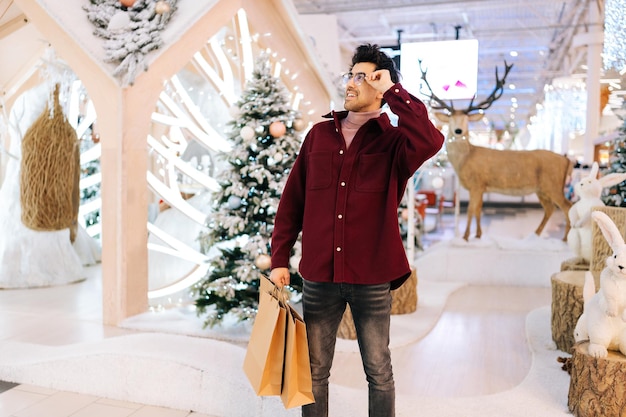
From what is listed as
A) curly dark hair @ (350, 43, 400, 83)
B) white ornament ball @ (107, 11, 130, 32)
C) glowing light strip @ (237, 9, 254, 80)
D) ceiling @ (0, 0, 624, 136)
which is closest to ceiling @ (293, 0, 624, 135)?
ceiling @ (0, 0, 624, 136)

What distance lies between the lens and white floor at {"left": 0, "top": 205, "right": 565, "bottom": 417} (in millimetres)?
3041

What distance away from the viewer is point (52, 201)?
600 cm

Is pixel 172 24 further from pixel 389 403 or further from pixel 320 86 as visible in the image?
pixel 389 403

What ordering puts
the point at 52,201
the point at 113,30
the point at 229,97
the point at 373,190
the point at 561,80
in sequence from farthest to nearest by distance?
the point at 561,80 → the point at 52,201 → the point at 229,97 → the point at 113,30 → the point at 373,190

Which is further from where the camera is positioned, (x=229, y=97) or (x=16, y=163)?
(x=16, y=163)

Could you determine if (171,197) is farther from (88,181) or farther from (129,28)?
(88,181)

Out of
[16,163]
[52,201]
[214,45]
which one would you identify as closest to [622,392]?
[214,45]

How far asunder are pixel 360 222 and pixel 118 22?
3.08 meters

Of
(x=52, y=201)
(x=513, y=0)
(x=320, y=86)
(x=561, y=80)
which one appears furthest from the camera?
(x=561, y=80)

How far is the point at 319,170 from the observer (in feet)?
6.84

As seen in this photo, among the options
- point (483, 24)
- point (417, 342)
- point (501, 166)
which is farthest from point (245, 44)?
point (483, 24)

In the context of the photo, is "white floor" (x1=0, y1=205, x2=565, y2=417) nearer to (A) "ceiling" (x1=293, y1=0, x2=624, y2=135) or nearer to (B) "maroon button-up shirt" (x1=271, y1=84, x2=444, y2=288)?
(B) "maroon button-up shirt" (x1=271, y1=84, x2=444, y2=288)

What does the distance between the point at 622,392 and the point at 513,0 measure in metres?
10.9

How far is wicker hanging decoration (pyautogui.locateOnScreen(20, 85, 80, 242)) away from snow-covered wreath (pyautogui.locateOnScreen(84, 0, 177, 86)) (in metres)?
2.09
